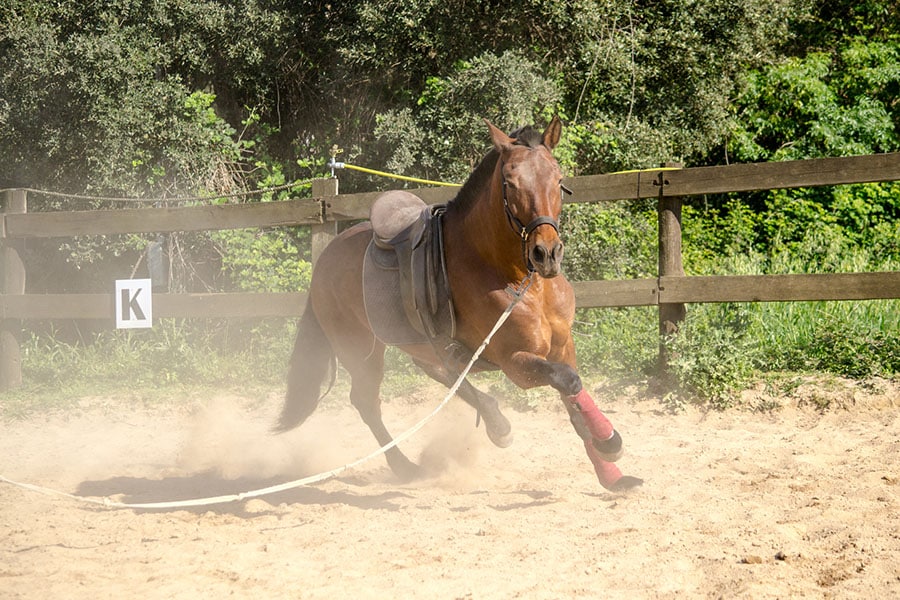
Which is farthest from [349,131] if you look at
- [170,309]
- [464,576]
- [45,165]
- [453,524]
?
[464,576]

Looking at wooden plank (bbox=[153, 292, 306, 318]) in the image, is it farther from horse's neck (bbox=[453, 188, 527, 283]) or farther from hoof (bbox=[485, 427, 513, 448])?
horse's neck (bbox=[453, 188, 527, 283])

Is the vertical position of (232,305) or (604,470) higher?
(232,305)

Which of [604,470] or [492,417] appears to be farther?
[492,417]

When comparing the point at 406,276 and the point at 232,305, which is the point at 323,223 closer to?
the point at 232,305

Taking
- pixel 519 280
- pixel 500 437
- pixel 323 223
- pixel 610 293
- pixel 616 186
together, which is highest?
pixel 616 186

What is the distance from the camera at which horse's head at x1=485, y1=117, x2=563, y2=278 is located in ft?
13.3

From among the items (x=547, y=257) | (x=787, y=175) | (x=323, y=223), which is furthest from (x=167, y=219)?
(x=787, y=175)

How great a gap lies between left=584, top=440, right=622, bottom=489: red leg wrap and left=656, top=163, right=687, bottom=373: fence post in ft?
7.82

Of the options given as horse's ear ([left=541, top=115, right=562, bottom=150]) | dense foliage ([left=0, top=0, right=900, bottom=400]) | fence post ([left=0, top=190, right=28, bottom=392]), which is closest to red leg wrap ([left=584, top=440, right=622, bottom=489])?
horse's ear ([left=541, top=115, right=562, bottom=150])

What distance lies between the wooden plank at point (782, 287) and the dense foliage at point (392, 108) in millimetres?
2030

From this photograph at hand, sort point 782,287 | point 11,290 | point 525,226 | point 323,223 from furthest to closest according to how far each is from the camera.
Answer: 1. point 11,290
2. point 323,223
3. point 782,287
4. point 525,226

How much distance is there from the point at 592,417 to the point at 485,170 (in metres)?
1.47

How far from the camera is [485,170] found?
4832mm

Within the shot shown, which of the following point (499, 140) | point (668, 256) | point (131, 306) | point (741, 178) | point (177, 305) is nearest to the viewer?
point (499, 140)
